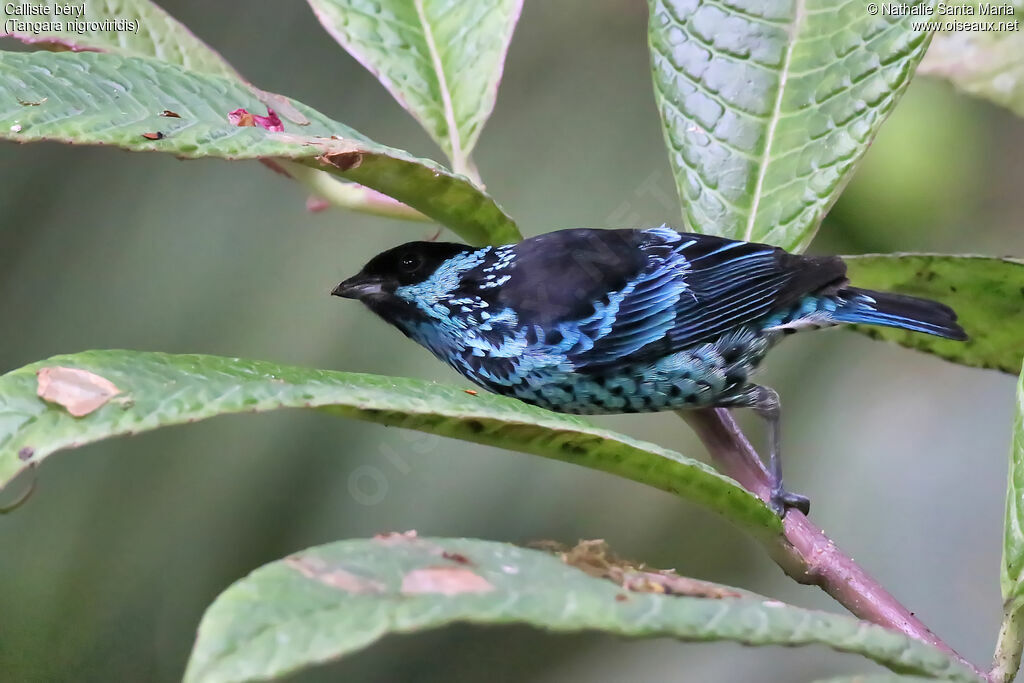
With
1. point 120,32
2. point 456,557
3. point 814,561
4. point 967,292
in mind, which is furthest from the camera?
point 120,32

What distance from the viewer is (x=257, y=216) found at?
3.52 metres

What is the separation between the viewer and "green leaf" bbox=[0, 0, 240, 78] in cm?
155

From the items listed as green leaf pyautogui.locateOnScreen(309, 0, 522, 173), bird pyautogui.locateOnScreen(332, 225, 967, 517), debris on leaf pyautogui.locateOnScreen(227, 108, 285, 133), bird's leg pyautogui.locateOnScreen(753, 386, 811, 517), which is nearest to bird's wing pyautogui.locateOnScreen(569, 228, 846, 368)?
bird pyautogui.locateOnScreen(332, 225, 967, 517)

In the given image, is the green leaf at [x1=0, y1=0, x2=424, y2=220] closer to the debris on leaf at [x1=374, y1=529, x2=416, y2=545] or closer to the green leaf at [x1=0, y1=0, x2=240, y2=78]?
the green leaf at [x1=0, y1=0, x2=240, y2=78]

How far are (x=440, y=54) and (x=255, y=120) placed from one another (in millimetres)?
504

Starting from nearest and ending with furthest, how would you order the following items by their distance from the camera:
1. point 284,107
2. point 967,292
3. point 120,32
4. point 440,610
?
point 440,610
point 284,107
point 967,292
point 120,32

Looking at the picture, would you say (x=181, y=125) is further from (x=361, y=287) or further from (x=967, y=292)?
(x=967, y=292)

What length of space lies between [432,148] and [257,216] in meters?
0.73

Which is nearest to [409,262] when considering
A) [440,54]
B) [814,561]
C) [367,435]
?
[440,54]

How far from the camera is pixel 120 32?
1.65 meters

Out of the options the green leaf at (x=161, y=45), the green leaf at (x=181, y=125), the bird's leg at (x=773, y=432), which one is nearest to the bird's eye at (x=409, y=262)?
the green leaf at (x=161, y=45)

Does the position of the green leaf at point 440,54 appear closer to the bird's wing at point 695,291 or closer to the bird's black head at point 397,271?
the bird's black head at point 397,271

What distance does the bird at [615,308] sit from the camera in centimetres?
158

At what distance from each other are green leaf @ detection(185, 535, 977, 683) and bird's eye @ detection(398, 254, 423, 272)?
0.86m
